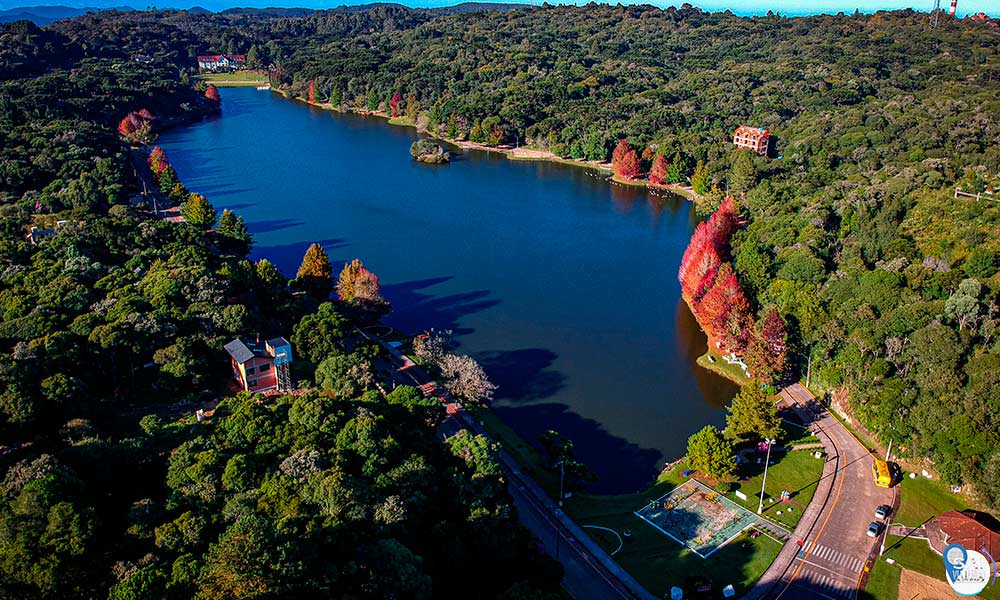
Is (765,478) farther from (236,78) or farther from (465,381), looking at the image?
(236,78)

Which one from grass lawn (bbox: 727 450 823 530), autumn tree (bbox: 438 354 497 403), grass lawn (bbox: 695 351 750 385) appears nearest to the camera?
grass lawn (bbox: 727 450 823 530)

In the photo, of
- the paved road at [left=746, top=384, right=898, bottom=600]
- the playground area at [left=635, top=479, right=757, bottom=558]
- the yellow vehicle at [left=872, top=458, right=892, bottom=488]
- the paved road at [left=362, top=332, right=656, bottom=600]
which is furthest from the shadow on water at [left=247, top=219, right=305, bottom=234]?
the yellow vehicle at [left=872, top=458, right=892, bottom=488]

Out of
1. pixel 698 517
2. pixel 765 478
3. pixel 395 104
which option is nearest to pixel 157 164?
pixel 395 104

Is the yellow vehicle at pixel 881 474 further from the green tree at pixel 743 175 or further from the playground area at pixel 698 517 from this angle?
the green tree at pixel 743 175

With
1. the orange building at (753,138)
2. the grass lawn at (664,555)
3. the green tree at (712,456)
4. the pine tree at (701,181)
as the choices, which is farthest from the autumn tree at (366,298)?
the orange building at (753,138)

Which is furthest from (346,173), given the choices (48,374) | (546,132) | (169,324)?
(48,374)

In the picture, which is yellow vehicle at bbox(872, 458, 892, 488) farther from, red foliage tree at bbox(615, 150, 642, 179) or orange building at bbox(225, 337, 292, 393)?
red foliage tree at bbox(615, 150, 642, 179)
